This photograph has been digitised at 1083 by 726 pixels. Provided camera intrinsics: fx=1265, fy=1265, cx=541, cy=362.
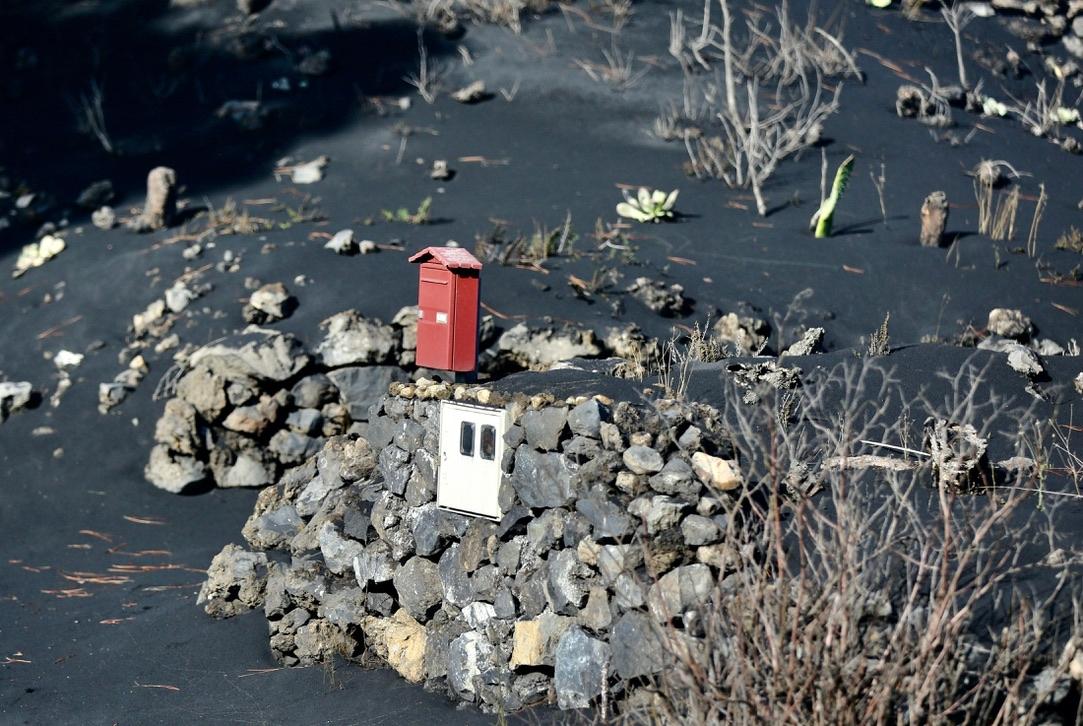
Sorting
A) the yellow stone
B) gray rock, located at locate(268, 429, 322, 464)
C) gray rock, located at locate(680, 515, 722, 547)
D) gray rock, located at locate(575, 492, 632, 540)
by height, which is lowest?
gray rock, located at locate(268, 429, 322, 464)

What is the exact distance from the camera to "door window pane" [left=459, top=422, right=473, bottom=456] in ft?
21.6

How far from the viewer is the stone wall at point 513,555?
559cm

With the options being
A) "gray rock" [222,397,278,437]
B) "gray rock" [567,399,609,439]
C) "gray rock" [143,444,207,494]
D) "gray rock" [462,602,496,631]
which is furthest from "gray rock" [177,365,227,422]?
"gray rock" [567,399,609,439]

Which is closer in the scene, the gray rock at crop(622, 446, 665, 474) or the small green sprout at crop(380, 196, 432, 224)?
the gray rock at crop(622, 446, 665, 474)

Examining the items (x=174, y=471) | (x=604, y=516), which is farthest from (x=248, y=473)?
(x=604, y=516)

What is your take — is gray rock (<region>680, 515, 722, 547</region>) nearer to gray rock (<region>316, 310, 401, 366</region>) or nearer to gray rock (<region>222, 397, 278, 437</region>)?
gray rock (<region>316, 310, 401, 366</region>)

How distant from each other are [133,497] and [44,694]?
9.15 ft

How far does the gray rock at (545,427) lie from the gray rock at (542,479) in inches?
1.8

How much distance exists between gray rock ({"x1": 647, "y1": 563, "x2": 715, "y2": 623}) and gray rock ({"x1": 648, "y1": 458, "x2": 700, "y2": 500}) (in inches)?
13.2

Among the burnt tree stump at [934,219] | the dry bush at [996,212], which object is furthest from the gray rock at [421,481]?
the dry bush at [996,212]

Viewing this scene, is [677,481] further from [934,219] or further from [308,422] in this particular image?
[934,219]

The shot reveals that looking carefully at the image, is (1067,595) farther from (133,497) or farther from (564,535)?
(133,497)

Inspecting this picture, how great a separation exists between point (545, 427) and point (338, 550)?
171 cm

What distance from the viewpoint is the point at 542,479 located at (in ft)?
20.4
